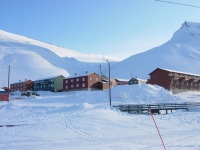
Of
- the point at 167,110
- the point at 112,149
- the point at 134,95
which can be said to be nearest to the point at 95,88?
the point at 134,95

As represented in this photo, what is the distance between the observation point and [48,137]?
20.7 metres

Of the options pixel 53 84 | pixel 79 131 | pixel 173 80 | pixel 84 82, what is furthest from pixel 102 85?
pixel 79 131

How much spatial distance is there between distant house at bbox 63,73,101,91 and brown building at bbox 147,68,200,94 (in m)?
21.0

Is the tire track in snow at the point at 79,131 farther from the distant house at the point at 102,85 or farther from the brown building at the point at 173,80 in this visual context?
the distant house at the point at 102,85

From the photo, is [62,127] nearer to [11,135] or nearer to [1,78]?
[11,135]

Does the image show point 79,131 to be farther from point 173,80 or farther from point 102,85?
point 102,85

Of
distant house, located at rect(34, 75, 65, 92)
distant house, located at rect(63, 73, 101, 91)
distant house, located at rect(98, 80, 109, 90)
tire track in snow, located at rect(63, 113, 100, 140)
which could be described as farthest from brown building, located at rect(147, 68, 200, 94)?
tire track in snow, located at rect(63, 113, 100, 140)

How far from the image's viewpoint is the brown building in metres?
81.1

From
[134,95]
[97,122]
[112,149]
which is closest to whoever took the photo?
[112,149]

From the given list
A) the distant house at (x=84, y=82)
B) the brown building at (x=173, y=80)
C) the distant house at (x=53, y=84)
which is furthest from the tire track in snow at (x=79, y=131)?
the distant house at (x=53, y=84)

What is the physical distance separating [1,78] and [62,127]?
17728 cm

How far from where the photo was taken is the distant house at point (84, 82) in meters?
96.1

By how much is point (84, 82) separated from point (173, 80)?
30.5 m

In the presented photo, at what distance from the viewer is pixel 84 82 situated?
318 ft
